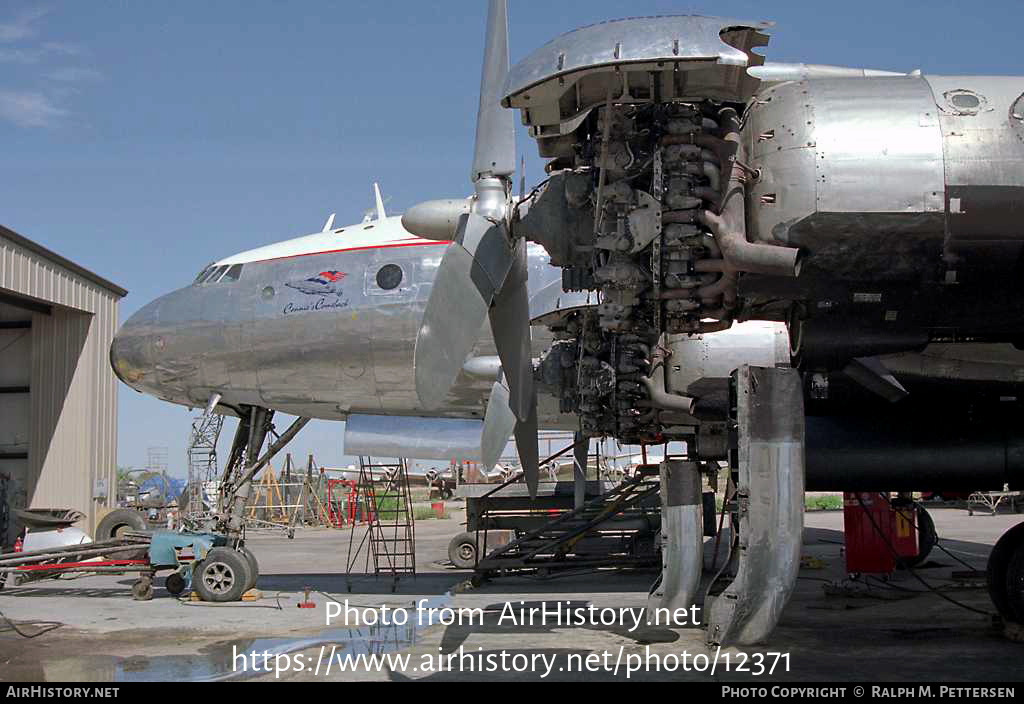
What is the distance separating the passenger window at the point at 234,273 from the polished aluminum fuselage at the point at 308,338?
4.0 inches

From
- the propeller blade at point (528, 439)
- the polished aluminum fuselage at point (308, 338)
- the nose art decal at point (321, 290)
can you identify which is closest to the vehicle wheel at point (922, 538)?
the polished aluminum fuselage at point (308, 338)

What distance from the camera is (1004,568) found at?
8711mm

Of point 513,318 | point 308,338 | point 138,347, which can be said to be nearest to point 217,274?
point 138,347

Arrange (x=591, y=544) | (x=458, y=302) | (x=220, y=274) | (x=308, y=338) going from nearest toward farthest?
1. (x=458, y=302)
2. (x=308, y=338)
3. (x=220, y=274)
4. (x=591, y=544)

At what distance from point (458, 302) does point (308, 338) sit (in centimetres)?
644

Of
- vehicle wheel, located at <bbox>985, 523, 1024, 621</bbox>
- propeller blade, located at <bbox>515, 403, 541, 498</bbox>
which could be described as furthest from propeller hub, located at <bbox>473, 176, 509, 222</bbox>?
vehicle wheel, located at <bbox>985, 523, 1024, 621</bbox>

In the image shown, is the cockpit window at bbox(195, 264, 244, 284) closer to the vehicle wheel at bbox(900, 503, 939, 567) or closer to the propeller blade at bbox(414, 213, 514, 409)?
the propeller blade at bbox(414, 213, 514, 409)

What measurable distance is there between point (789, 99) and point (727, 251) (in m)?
1.43

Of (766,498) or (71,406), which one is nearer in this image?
(766,498)

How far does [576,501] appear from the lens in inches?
609

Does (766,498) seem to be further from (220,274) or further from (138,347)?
(138,347)
